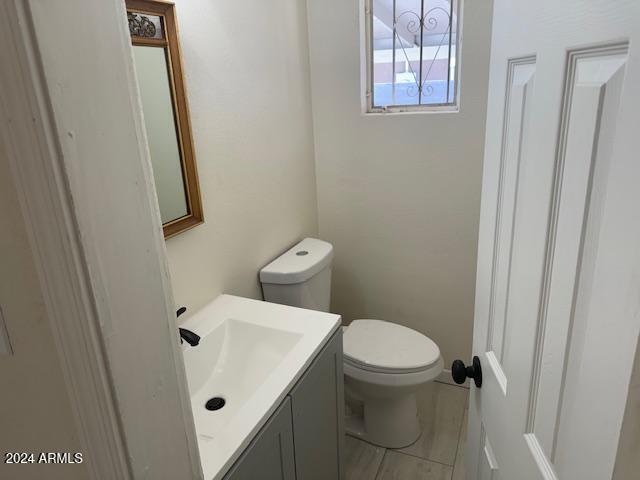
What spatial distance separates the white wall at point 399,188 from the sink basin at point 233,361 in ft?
3.35

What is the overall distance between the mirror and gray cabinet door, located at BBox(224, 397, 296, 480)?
2.08ft

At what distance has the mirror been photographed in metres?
1.23

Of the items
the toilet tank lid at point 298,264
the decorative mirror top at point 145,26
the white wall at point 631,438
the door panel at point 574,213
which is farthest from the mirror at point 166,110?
the white wall at point 631,438

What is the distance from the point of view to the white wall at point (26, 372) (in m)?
0.52

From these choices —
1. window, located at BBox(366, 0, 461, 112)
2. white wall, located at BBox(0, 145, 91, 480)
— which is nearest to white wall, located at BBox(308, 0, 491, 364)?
window, located at BBox(366, 0, 461, 112)

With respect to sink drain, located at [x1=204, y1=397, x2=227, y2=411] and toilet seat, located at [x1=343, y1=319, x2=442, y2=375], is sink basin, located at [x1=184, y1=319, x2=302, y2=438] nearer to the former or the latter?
sink drain, located at [x1=204, y1=397, x2=227, y2=411]

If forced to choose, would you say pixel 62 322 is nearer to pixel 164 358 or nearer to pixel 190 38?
pixel 164 358

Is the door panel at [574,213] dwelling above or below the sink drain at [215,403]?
above

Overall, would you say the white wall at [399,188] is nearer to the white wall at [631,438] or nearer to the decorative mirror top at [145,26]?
the decorative mirror top at [145,26]

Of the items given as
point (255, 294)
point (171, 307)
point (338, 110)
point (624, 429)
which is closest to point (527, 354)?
point (624, 429)

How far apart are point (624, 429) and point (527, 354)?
0.26 meters

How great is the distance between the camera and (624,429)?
49cm

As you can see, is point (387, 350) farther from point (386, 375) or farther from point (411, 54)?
point (411, 54)

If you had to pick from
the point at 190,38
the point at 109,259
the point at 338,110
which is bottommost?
the point at 109,259
